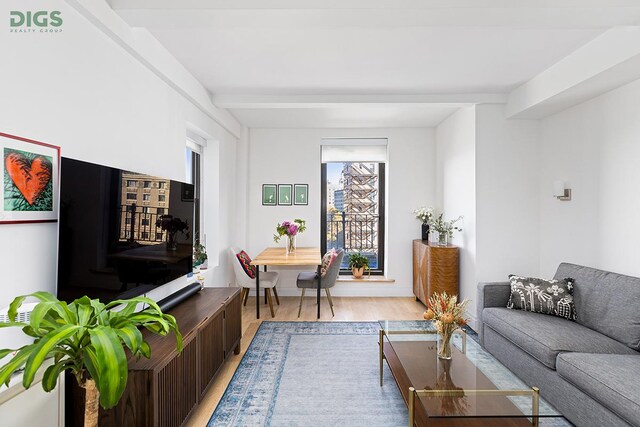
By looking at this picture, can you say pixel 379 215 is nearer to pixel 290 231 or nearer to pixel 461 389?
pixel 290 231

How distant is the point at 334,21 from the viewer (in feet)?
6.86

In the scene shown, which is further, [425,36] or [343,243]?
[343,243]

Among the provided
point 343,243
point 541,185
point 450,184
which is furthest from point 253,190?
point 541,185

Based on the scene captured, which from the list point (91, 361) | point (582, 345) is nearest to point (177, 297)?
point (91, 361)

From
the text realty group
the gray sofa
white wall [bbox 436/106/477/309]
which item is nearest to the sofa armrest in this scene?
the gray sofa

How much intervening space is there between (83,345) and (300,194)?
14.0 feet

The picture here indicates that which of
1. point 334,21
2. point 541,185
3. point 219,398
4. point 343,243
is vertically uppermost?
point 334,21

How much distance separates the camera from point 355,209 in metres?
5.58

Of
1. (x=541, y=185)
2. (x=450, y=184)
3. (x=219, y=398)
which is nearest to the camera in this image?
(x=219, y=398)

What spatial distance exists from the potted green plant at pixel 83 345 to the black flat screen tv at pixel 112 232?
44 cm

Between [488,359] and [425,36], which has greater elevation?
[425,36]

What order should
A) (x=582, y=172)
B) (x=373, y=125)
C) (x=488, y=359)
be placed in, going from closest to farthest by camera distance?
(x=488, y=359) < (x=582, y=172) < (x=373, y=125)

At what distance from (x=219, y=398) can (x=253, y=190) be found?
3.41 meters

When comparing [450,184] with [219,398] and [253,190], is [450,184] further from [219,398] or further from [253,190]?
[219,398]
